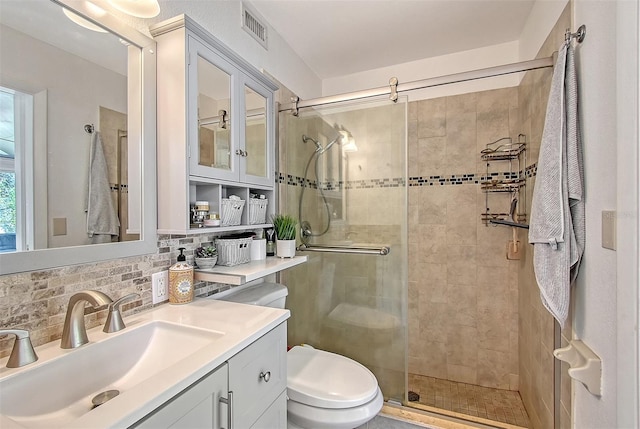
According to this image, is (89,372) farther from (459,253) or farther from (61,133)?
Answer: (459,253)

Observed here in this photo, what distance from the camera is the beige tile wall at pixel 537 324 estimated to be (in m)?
1.37

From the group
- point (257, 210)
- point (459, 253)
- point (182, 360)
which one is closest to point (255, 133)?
point (257, 210)

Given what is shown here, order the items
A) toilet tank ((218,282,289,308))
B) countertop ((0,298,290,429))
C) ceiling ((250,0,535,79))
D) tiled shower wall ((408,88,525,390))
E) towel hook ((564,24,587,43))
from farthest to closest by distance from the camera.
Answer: tiled shower wall ((408,88,525,390)) < ceiling ((250,0,535,79)) < toilet tank ((218,282,289,308)) < towel hook ((564,24,587,43)) < countertop ((0,298,290,429))

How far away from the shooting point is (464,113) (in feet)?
7.50

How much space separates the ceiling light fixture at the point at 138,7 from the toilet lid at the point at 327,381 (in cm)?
166

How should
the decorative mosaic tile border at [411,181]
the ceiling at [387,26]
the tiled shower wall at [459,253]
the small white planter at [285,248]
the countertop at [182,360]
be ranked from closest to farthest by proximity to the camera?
the countertop at [182,360], the small white planter at [285,248], the ceiling at [387,26], the decorative mosaic tile border at [411,181], the tiled shower wall at [459,253]

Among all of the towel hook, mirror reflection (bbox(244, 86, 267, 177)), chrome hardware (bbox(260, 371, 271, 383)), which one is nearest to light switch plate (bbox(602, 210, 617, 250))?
the towel hook

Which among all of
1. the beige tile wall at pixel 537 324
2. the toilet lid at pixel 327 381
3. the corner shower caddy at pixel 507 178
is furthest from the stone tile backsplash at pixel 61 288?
the corner shower caddy at pixel 507 178

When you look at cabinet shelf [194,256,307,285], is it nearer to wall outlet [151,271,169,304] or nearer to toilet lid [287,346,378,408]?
wall outlet [151,271,169,304]

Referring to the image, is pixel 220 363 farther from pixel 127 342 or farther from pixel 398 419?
pixel 398 419

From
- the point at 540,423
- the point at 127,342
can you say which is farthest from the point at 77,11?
the point at 540,423

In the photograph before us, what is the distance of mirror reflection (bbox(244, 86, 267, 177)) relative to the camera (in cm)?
150

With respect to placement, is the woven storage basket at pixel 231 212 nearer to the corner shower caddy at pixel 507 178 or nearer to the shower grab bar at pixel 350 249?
the shower grab bar at pixel 350 249

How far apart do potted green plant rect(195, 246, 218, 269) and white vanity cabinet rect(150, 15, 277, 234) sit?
0.17 metres
